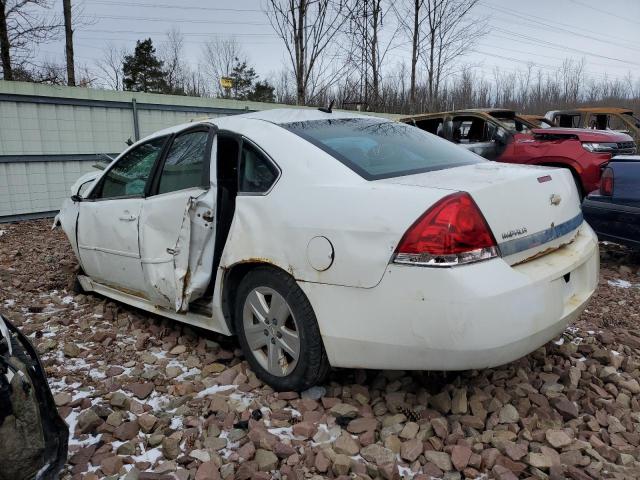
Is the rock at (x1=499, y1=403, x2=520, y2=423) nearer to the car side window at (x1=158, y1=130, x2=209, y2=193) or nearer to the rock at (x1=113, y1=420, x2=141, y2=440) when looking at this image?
the rock at (x1=113, y1=420, x2=141, y2=440)

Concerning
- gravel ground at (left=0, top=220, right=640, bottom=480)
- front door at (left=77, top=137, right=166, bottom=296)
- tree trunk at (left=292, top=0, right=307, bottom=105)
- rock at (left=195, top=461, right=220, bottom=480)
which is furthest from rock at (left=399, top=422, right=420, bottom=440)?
tree trunk at (left=292, top=0, right=307, bottom=105)

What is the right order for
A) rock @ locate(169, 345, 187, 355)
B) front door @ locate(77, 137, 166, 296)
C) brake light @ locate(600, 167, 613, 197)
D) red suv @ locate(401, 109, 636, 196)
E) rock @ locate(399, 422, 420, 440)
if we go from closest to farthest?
rock @ locate(399, 422, 420, 440) < rock @ locate(169, 345, 187, 355) < front door @ locate(77, 137, 166, 296) < brake light @ locate(600, 167, 613, 197) < red suv @ locate(401, 109, 636, 196)

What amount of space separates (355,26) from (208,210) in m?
12.4

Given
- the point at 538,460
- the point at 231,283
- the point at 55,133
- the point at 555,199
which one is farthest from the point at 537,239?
the point at 55,133

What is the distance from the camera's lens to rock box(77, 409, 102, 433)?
239 centimetres

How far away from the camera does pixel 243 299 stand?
279 cm

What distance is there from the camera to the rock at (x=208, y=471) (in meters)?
2.08

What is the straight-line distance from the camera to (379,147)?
2.87 m

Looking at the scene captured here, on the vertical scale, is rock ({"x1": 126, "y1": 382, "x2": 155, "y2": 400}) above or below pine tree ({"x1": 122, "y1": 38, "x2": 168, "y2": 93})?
below

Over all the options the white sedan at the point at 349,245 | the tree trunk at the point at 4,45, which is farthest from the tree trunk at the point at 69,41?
the white sedan at the point at 349,245

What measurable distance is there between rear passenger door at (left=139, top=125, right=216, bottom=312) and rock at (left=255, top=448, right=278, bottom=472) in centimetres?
112

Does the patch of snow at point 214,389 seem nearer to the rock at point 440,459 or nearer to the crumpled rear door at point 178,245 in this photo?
the crumpled rear door at point 178,245

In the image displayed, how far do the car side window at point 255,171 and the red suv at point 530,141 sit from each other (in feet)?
19.2

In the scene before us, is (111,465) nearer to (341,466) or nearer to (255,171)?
(341,466)
